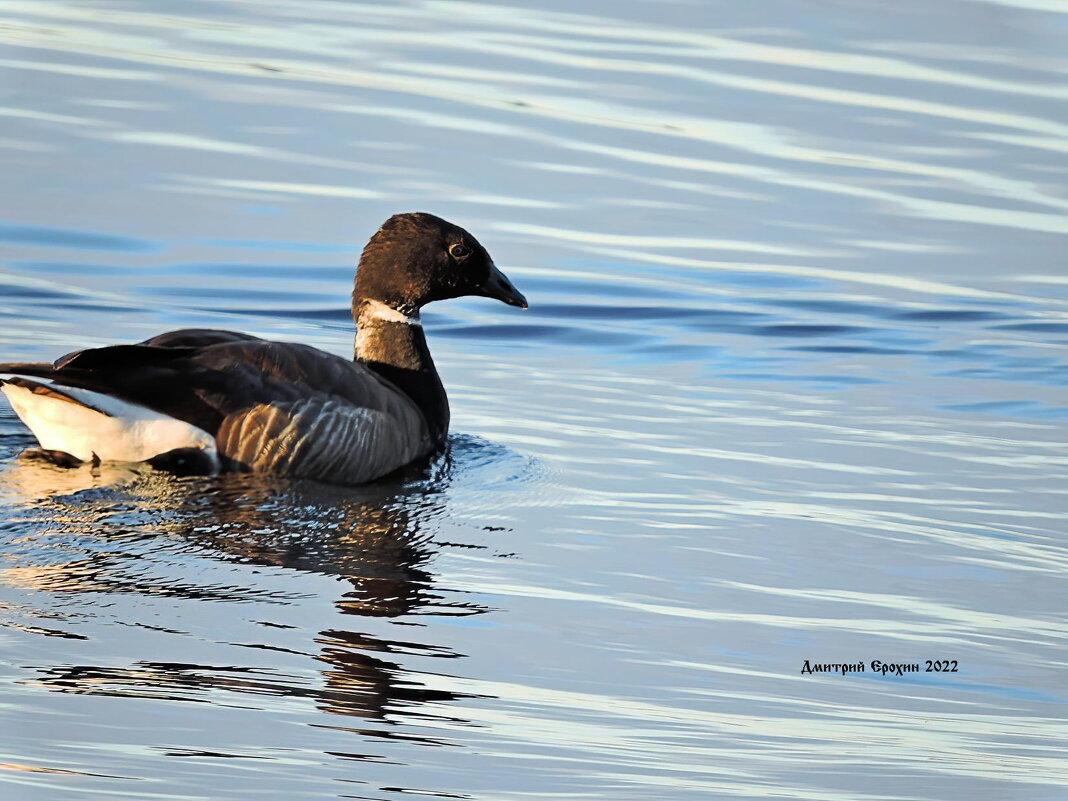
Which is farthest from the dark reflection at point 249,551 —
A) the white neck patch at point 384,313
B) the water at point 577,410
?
the white neck patch at point 384,313

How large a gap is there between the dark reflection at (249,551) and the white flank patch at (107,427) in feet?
0.43

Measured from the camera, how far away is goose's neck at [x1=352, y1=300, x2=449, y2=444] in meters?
10.7

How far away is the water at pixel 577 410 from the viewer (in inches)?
238

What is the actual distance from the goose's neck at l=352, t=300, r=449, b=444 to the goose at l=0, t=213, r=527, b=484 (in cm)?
48

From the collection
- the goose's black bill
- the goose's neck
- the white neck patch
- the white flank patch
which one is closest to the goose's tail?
the white flank patch

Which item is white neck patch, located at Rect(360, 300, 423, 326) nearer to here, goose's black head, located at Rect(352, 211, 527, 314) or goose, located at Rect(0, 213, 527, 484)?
goose's black head, located at Rect(352, 211, 527, 314)

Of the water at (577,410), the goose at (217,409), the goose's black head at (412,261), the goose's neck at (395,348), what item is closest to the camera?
the water at (577,410)

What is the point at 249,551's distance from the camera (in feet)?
26.0

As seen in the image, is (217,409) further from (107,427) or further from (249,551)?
(249,551)

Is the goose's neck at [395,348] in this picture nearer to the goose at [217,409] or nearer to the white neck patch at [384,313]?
the white neck patch at [384,313]

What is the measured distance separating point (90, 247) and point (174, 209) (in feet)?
3.48

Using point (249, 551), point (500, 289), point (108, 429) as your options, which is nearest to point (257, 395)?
point (108, 429)

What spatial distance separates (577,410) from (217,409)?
2.64 metres

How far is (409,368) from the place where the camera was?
10.8m
